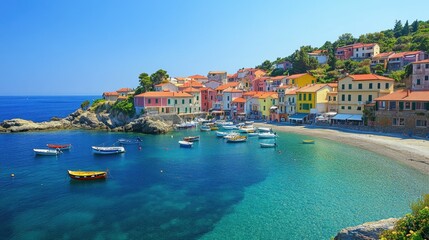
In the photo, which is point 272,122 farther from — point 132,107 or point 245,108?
point 132,107

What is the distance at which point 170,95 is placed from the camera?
A: 77.1m

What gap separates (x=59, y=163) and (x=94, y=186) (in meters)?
13.2

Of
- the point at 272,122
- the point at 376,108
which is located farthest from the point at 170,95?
the point at 376,108

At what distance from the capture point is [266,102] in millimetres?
77625

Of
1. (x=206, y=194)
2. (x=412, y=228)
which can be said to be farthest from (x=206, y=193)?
(x=412, y=228)

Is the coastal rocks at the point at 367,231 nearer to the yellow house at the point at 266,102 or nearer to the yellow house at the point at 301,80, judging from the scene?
the yellow house at the point at 266,102

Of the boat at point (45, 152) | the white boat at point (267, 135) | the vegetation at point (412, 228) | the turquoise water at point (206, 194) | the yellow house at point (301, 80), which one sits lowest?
the turquoise water at point (206, 194)

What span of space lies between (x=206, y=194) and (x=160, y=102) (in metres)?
50.0

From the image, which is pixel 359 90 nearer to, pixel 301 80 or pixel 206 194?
pixel 301 80

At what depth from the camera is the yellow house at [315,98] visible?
65.4 m

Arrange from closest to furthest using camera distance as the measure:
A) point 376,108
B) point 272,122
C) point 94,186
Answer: point 94,186
point 376,108
point 272,122

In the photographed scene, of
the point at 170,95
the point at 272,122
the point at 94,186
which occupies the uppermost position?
the point at 170,95

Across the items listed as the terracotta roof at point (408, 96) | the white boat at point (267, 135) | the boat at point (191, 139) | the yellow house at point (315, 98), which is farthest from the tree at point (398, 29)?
the boat at point (191, 139)

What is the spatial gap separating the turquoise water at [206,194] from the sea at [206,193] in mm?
86
